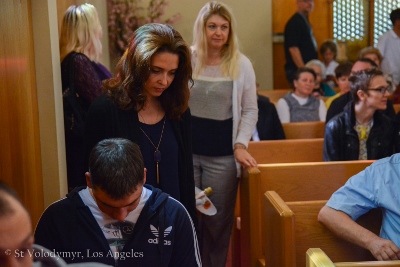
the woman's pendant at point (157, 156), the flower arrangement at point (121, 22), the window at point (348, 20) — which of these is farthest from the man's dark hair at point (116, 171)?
the window at point (348, 20)

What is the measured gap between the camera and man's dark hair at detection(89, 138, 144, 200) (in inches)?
84.0

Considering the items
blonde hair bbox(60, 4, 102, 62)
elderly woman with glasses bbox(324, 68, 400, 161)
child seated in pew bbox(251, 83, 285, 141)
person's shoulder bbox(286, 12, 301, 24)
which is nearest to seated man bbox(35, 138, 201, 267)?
blonde hair bbox(60, 4, 102, 62)

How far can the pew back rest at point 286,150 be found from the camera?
472 centimetres

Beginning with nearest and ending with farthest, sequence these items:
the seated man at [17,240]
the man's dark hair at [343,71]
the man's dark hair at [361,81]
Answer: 1. the seated man at [17,240]
2. the man's dark hair at [361,81]
3. the man's dark hair at [343,71]

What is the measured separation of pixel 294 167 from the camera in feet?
12.9

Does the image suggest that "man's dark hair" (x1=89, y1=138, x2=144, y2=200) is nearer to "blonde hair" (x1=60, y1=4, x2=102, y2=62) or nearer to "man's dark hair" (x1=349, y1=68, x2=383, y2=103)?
"blonde hair" (x1=60, y1=4, x2=102, y2=62)

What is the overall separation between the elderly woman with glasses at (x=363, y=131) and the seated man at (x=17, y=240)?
3.41 meters

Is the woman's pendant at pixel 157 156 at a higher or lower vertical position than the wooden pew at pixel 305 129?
higher

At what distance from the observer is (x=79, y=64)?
3.81 metres

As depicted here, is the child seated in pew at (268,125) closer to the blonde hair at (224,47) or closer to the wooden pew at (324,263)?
the blonde hair at (224,47)

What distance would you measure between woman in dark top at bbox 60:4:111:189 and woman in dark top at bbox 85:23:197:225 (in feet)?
3.16

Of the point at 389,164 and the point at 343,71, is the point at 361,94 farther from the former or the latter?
the point at 343,71

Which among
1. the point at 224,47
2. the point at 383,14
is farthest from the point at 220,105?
the point at 383,14

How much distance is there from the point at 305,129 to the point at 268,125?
1.00ft
